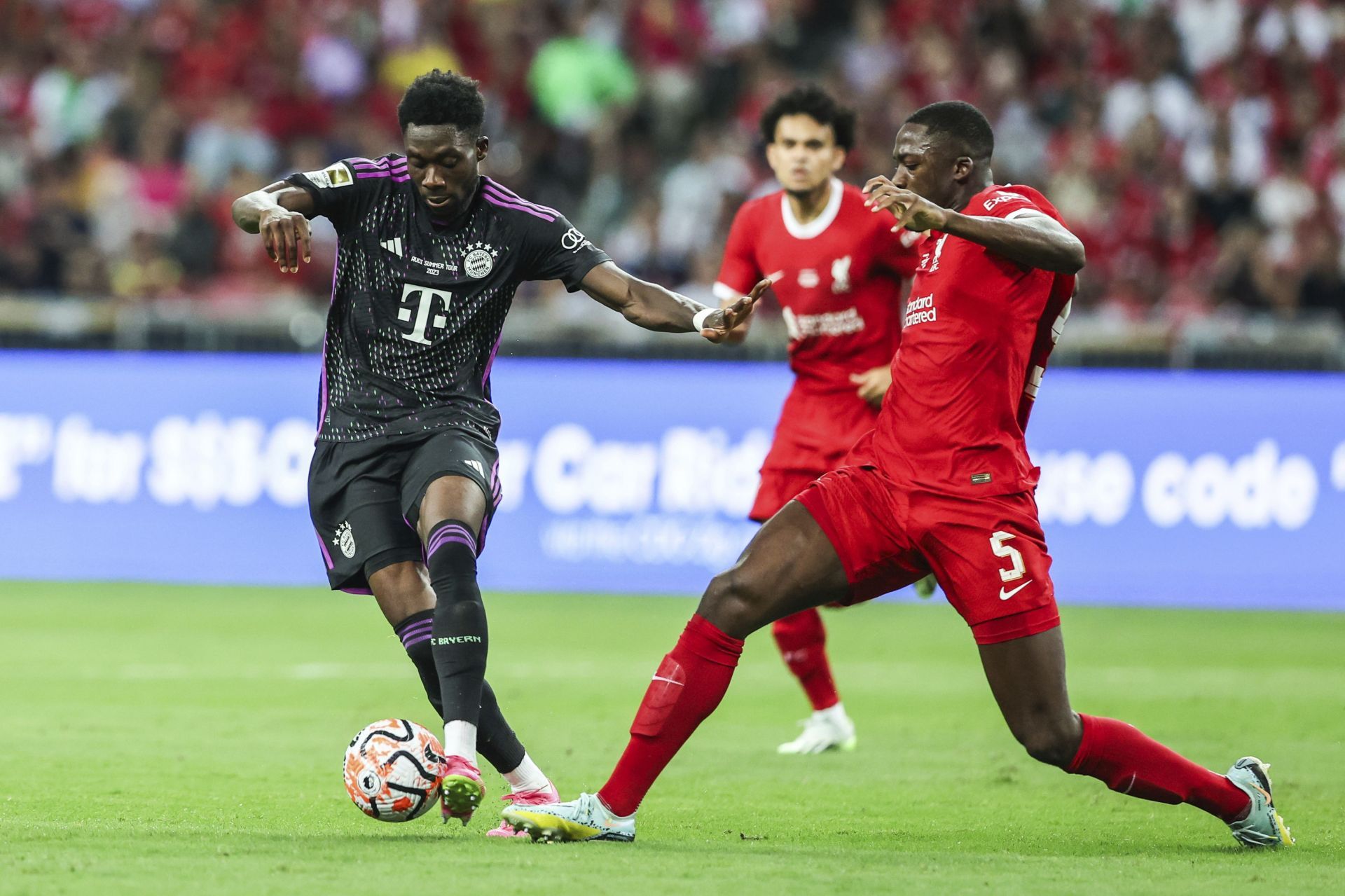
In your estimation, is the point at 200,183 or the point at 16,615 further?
the point at 200,183

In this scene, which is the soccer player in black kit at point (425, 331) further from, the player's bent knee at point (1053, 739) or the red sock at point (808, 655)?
the red sock at point (808, 655)

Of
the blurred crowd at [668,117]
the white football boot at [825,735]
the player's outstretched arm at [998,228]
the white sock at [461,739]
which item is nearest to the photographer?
the player's outstretched arm at [998,228]

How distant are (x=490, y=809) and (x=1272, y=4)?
51.2ft

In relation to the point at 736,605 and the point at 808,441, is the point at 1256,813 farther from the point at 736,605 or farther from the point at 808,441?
the point at 808,441

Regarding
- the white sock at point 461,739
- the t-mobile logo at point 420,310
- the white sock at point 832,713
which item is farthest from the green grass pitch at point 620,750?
the t-mobile logo at point 420,310

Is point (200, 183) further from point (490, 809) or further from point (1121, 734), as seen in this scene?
point (1121, 734)

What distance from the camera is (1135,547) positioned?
14.1 metres

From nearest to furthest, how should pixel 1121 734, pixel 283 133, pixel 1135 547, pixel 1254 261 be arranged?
pixel 1121 734 < pixel 1135 547 < pixel 1254 261 < pixel 283 133

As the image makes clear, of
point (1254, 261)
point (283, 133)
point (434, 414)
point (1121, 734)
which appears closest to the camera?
point (1121, 734)

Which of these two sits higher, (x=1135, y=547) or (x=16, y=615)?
(x=1135, y=547)

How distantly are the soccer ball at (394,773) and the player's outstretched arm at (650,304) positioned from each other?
1617 mm

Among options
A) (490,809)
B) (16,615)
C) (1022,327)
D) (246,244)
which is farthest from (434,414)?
Result: (246,244)

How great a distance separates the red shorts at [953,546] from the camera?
5938 millimetres

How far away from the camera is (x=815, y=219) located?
905cm
